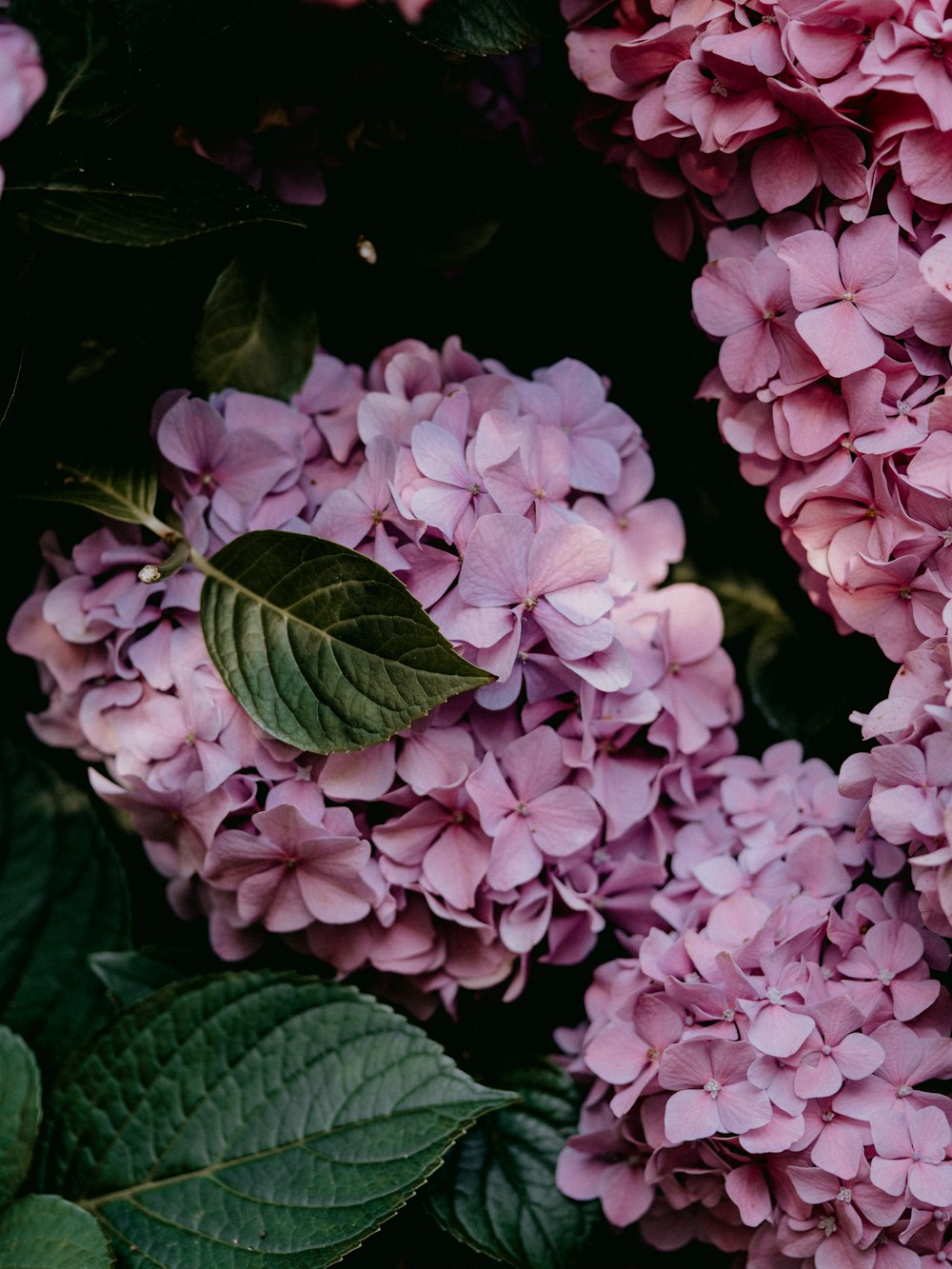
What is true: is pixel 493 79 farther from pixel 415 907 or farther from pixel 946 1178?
pixel 946 1178

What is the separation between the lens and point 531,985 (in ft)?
3.02

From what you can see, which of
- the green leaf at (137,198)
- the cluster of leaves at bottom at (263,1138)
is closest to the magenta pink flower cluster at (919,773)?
the cluster of leaves at bottom at (263,1138)

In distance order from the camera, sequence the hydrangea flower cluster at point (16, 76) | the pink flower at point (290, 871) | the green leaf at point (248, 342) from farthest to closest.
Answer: the green leaf at point (248, 342), the pink flower at point (290, 871), the hydrangea flower cluster at point (16, 76)

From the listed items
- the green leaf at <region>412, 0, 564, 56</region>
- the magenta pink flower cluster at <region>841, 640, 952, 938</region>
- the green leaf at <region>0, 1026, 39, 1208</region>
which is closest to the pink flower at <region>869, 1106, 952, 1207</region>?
the magenta pink flower cluster at <region>841, 640, 952, 938</region>

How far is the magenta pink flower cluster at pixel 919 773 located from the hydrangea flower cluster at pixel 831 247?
43 millimetres

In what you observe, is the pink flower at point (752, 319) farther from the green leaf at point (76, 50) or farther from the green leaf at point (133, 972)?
the green leaf at point (133, 972)

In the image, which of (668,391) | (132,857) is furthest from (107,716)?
(668,391)

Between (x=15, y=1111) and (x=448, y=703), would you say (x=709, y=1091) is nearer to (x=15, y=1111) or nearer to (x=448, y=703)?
(x=448, y=703)

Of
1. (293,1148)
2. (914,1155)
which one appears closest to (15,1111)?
(293,1148)

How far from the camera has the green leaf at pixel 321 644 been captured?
2.27ft

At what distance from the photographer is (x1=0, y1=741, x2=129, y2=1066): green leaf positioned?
0.94 metres

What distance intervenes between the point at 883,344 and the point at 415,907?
1.48 feet

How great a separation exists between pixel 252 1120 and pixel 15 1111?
0.55 feet

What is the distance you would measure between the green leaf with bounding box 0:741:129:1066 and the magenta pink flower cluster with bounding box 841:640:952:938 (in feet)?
1.88
